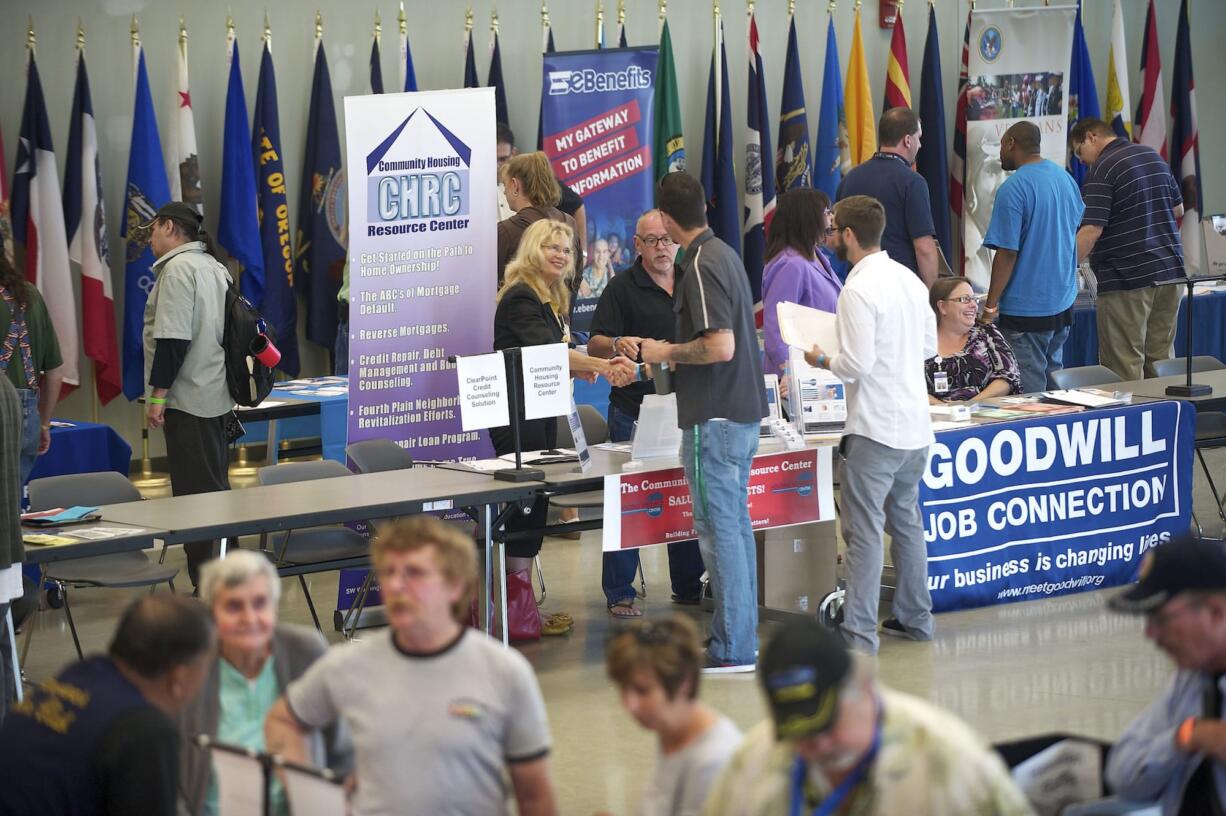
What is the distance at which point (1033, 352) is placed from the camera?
25.2 ft

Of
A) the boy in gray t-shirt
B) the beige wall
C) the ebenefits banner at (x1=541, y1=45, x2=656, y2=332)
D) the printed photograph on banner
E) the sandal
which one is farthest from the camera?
the printed photograph on banner

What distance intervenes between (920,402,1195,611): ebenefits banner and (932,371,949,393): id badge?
59cm

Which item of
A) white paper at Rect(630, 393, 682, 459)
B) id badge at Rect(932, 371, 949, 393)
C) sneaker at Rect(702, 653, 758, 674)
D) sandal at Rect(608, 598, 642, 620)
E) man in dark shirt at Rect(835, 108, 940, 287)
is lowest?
sneaker at Rect(702, 653, 758, 674)

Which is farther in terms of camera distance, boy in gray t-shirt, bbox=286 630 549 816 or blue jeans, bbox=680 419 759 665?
blue jeans, bbox=680 419 759 665

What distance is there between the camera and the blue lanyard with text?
229 centimetres

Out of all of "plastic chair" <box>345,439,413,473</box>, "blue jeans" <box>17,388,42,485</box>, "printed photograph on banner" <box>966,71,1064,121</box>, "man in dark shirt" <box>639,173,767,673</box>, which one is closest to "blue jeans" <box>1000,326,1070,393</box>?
"man in dark shirt" <box>639,173,767,673</box>

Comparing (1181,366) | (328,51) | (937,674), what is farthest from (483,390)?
(328,51)

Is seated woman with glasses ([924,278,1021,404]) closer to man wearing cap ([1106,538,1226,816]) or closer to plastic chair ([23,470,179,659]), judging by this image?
plastic chair ([23,470,179,659])

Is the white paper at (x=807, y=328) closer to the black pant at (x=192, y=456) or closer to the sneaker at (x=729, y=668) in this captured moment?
the sneaker at (x=729, y=668)

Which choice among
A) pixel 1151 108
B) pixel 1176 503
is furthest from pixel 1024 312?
pixel 1151 108

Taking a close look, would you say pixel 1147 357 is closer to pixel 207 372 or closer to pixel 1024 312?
pixel 1024 312

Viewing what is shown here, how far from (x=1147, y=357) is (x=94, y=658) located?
23.1 ft

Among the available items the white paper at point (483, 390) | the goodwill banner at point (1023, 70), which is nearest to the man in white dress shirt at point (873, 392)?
the white paper at point (483, 390)

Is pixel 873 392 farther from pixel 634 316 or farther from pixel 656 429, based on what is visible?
pixel 634 316
